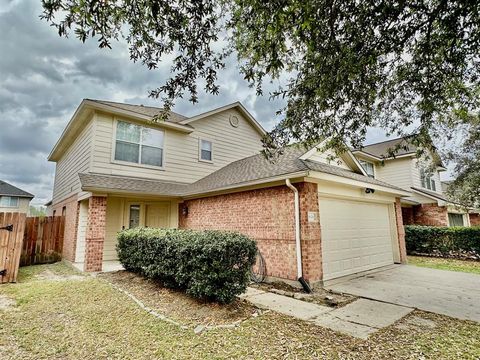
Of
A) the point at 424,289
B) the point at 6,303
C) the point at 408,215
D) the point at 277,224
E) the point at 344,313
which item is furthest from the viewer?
the point at 408,215

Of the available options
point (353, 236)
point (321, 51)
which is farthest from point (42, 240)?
point (321, 51)

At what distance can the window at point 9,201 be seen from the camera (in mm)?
29078

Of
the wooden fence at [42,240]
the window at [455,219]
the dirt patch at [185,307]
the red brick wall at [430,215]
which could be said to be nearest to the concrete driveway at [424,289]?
the dirt patch at [185,307]

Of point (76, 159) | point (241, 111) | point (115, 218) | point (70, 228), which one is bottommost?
point (70, 228)

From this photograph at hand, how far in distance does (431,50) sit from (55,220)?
14076mm

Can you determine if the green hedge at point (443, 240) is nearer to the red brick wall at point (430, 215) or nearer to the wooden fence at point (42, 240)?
the red brick wall at point (430, 215)

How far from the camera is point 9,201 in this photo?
2950cm

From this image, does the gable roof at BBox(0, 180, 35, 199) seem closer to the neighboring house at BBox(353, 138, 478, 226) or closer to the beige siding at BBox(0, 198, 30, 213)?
the beige siding at BBox(0, 198, 30, 213)

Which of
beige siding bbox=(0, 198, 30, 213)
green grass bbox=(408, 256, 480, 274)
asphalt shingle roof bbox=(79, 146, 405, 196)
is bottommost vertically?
green grass bbox=(408, 256, 480, 274)

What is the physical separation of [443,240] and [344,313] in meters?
11.6

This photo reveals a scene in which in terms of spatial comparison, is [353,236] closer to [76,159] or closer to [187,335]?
[187,335]

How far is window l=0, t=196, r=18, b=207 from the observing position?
29.1 m

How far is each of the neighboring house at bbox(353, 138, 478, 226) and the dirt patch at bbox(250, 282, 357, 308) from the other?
10.5 metres

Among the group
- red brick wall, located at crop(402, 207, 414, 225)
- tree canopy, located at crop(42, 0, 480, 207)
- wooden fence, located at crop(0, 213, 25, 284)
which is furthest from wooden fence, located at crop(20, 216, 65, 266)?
red brick wall, located at crop(402, 207, 414, 225)
